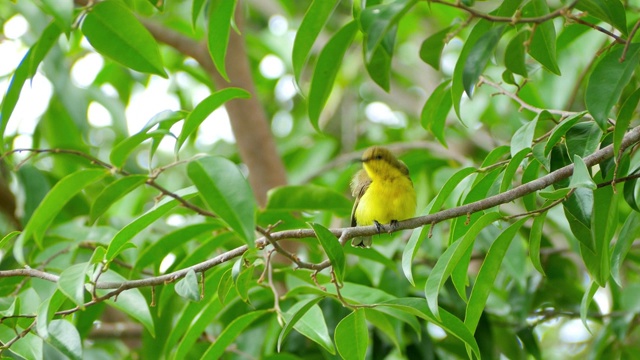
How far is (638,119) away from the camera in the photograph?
390cm

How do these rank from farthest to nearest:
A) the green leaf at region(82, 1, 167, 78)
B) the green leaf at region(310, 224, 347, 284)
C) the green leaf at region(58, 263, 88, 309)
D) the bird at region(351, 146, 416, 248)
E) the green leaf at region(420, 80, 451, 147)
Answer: the bird at region(351, 146, 416, 248)
the green leaf at region(420, 80, 451, 147)
the green leaf at region(82, 1, 167, 78)
the green leaf at region(310, 224, 347, 284)
the green leaf at region(58, 263, 88, 309)

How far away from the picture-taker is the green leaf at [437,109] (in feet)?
8.91

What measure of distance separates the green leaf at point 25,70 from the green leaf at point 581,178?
169 cm

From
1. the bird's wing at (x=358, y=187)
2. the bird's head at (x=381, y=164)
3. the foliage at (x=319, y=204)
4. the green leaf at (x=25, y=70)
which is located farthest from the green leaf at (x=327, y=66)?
the bird's head at (x=381, y=164)

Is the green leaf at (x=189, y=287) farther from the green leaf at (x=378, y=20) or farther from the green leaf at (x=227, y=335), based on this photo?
the green leaf at (x=378, y=20)

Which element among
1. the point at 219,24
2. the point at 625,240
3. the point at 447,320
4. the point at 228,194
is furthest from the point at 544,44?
the point at 228,194

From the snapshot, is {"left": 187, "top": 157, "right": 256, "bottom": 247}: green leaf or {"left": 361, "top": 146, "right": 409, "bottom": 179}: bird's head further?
{"left": 361, "top": 146, "right": 409, "bottom": 179}: bird's head

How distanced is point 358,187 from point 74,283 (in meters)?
2.10

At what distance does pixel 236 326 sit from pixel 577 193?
1167 millimetres

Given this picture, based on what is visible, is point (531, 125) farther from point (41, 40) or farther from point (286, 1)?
point (286, 1)

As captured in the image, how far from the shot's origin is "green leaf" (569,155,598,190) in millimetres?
1718

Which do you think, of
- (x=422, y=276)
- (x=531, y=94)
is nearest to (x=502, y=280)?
(x=422, y=276)

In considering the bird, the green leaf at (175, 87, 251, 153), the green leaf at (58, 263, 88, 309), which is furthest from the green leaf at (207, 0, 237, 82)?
the bird

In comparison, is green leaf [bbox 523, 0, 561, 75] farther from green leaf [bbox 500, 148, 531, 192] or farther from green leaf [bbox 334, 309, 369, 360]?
green leaf [bbox 334, 309, 369, 360]
